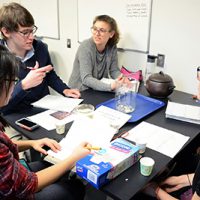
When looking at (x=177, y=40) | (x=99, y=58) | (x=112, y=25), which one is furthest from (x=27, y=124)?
(x=177, y=40)

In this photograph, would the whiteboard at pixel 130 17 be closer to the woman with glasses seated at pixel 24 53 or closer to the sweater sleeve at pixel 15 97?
the woman with glasses seated at pixel 24 53

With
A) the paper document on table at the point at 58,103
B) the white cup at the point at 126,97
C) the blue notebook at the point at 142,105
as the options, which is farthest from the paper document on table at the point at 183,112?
the paper document on table at the point at 58,103

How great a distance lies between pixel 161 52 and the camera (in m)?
2.03

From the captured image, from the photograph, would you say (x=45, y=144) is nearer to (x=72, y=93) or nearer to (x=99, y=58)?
(x=72, y=93)

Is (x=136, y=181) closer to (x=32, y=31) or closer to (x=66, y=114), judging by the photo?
(x=66, y=114)

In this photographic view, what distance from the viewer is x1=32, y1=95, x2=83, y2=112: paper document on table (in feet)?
4.64

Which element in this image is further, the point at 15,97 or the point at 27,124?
the point at 15,97

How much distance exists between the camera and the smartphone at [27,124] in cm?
120

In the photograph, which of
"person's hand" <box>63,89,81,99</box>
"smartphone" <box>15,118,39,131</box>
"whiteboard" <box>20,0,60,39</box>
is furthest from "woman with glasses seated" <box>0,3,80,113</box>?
"whiteboard" <box>20,0,60,39</box>

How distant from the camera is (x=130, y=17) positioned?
6.92ft

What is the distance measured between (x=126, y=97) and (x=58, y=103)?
0.46m

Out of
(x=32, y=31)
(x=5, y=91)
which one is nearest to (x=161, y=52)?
(x=32, y=31)

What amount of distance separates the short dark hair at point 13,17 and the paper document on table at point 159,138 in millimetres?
954

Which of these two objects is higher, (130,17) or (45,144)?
Result: (130,17)
